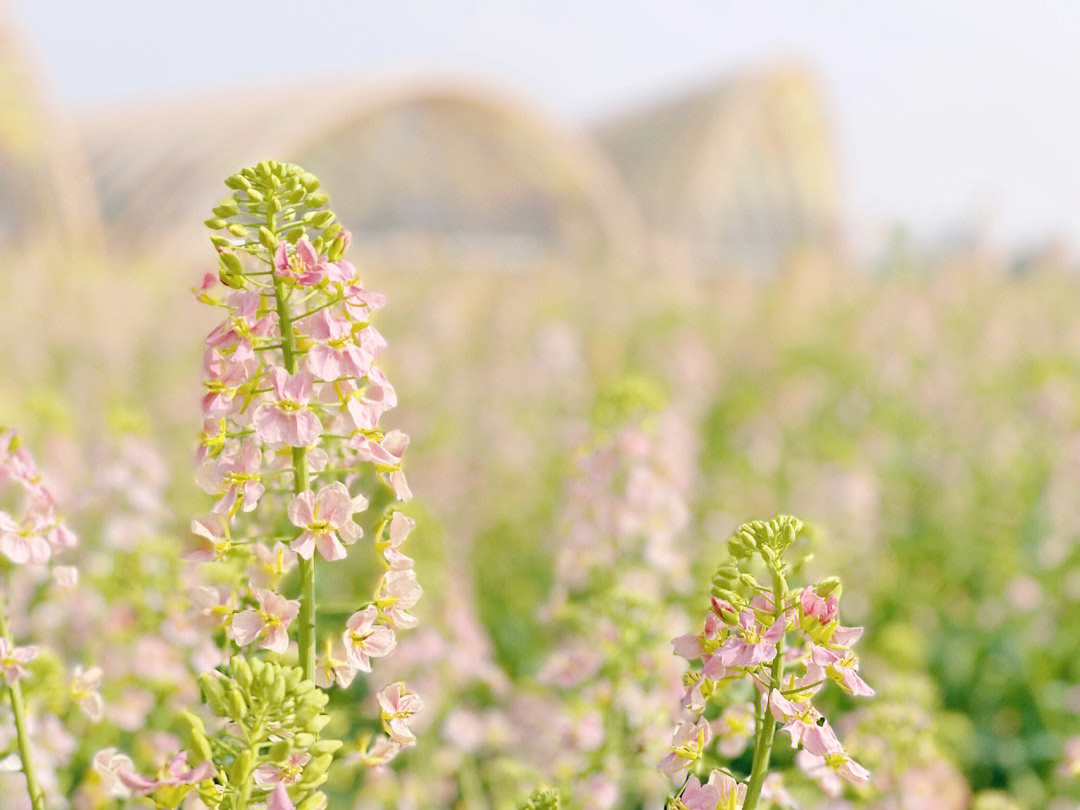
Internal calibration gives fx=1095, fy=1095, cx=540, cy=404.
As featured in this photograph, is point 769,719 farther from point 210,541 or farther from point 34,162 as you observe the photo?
point 34,162

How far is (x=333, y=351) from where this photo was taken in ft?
2.62

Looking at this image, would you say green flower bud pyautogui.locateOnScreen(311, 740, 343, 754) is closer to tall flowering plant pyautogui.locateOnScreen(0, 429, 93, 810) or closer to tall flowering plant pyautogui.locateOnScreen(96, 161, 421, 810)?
tall flowering plant pyautogui.locateOnScreen(96, 161, 421, 810)

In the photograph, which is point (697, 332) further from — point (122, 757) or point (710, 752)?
point (122, 757)

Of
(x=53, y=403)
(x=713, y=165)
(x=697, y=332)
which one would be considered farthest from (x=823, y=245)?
(x=53, y=403)

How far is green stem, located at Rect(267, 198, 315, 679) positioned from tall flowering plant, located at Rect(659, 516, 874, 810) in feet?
0.89

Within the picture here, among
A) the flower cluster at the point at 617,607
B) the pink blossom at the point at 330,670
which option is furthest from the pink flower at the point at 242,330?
the flower cluster at the point at 617,607

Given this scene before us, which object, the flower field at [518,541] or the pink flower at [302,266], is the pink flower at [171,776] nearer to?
the flower field at [518,541]

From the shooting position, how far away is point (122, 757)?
780 millimetres

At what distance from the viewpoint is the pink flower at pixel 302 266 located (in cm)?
79

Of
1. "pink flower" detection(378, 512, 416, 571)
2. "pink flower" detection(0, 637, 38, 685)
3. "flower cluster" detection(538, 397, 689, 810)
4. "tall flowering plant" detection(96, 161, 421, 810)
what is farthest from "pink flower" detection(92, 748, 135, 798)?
"flower cluster" detection(538, 397, 689, 810)

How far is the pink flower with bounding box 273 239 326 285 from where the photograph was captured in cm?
79

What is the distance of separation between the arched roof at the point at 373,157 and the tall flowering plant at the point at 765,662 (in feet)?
16.7

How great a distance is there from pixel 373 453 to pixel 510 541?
10.2ft

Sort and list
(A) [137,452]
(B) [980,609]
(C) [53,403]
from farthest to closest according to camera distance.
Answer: (B) [980,609] → (C) [53,403] → (A) [137,452]
